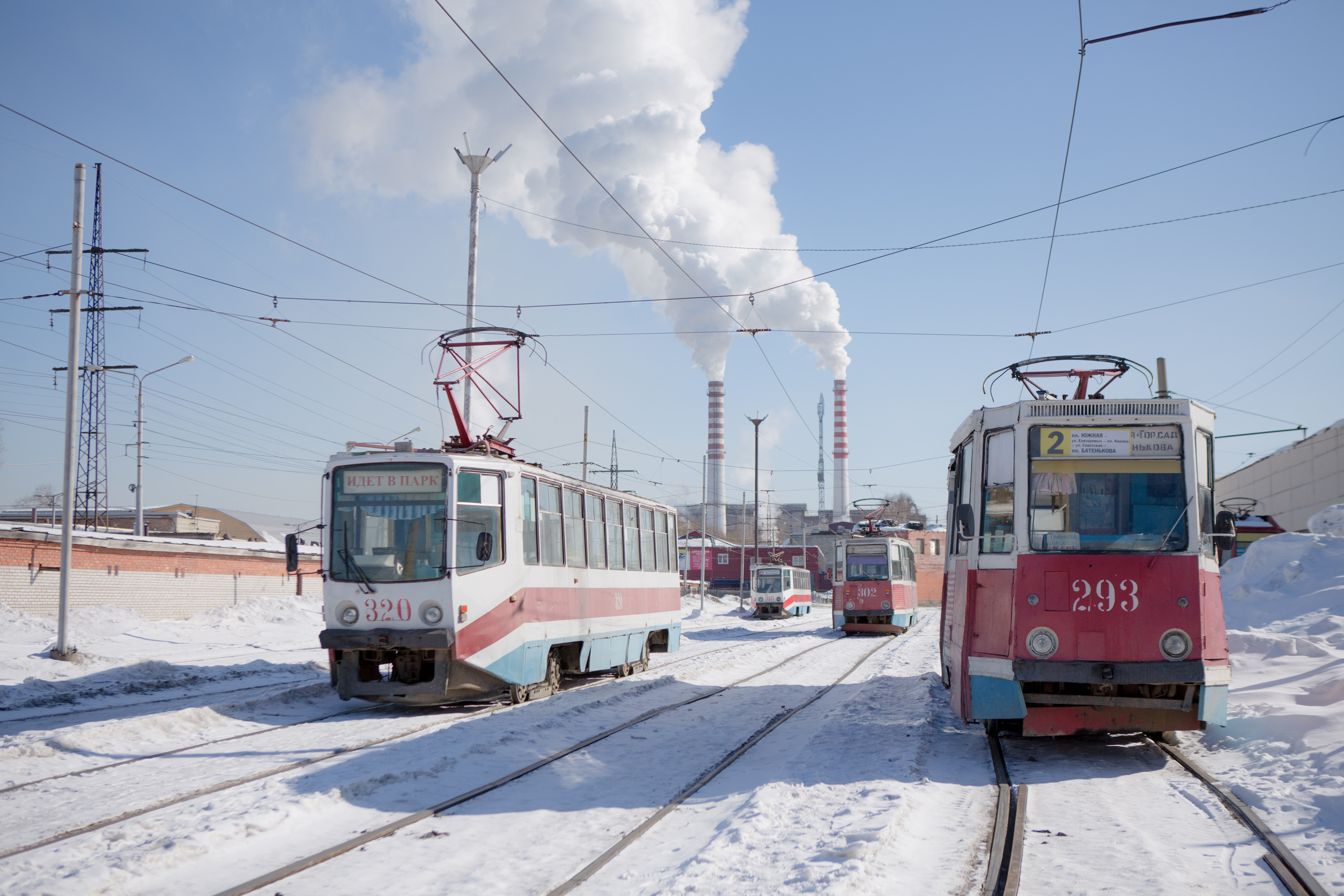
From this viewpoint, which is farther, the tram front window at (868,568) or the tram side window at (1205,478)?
the tram front window at (868,568)

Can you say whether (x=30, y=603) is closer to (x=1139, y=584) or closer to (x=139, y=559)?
(x=139, y=559)

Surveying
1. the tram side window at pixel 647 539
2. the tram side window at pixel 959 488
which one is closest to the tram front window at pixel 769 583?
the tram side window at pixel 647 539

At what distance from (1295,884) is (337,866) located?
494 cm

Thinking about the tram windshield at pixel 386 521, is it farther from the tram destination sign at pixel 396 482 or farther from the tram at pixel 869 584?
the tram at pixel 869 584

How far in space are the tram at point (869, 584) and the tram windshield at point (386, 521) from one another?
21414mm

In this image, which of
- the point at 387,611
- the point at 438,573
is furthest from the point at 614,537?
the point at 387,611

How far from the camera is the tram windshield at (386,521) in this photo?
11.4 metres

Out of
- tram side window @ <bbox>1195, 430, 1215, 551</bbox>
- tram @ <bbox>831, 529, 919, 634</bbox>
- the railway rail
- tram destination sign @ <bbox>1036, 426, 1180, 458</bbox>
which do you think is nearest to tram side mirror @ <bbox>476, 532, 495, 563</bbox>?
→ the railway rail

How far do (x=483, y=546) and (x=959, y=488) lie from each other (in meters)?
5.30

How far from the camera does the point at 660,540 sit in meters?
18.6

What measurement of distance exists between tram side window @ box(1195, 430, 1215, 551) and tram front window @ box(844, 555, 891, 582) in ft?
73.9

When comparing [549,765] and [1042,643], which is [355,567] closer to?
[549,765]

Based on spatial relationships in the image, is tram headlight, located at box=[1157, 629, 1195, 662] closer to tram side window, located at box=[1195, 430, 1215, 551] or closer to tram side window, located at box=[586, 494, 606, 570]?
tram side window, located at box=[1195, 430, 1215, 551]

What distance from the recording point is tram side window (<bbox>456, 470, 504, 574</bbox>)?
1154 centimetres
